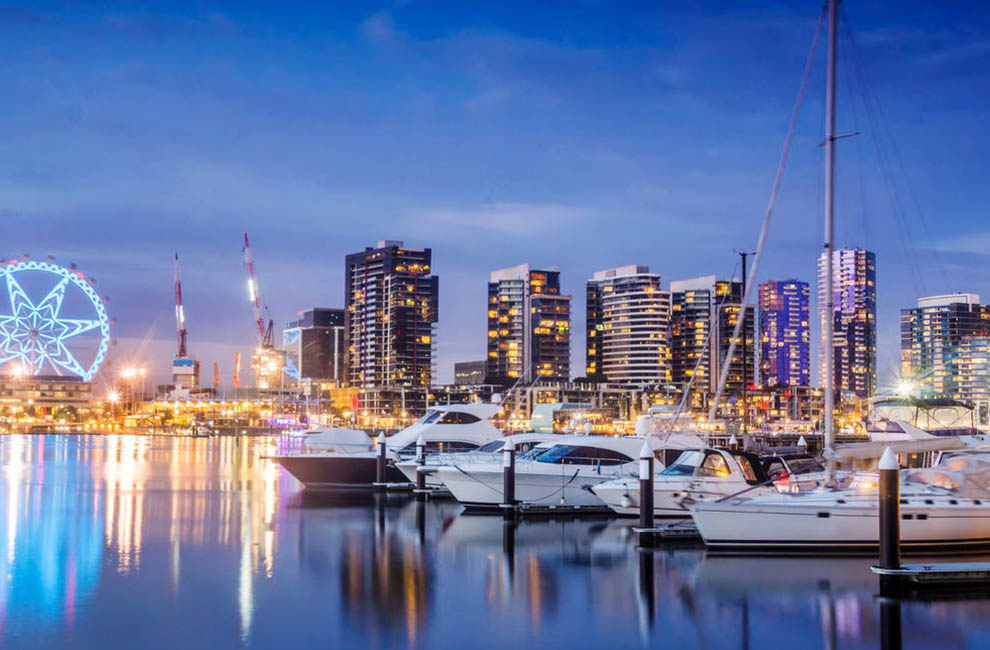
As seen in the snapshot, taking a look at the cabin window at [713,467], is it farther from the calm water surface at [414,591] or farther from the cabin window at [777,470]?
the calm water surface at [414,591]

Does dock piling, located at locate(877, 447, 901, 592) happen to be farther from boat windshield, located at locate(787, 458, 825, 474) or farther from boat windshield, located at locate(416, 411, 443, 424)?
boat windshield, located at locate(416, 411, 443, 424)

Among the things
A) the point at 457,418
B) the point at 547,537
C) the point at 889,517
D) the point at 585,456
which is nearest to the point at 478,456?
the point at 585,456

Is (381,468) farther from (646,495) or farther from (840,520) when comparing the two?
(840,520)

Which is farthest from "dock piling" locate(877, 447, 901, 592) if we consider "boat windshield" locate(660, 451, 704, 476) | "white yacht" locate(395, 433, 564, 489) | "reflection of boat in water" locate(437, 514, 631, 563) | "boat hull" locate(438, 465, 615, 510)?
"white yacht" locate(395, 433, 564, 489)

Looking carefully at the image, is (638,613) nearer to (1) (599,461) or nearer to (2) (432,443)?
(1) (599,461)

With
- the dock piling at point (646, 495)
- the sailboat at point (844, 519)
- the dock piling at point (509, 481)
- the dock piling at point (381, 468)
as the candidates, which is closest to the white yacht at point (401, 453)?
the dock piling at point (381, 468)

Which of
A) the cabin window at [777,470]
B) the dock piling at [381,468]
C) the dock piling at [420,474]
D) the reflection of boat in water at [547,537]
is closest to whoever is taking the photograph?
the reflection of boat in water at [547,537]

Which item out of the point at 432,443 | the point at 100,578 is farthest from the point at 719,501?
the point at 432,443

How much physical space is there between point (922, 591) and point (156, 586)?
16.0 m

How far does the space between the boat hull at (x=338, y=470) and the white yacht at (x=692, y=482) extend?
50.3 feet

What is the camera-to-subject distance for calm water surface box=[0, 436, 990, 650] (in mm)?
18312

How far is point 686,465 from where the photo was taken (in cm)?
2988

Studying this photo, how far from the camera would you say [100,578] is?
23.7m

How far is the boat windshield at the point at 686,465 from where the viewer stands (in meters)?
29.6
